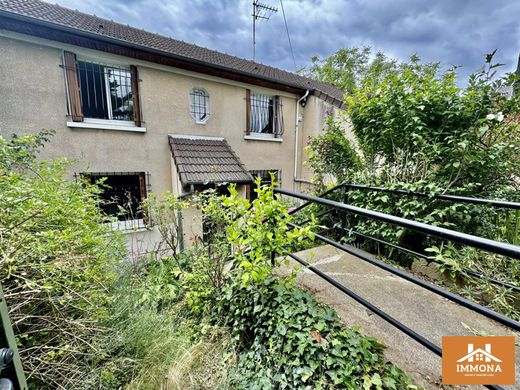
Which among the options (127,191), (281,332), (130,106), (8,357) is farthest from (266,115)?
(8,357)

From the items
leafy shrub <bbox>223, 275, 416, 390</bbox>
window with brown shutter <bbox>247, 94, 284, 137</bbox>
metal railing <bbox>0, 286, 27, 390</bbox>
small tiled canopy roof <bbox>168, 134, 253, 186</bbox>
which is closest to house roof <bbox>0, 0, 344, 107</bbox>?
window with brown shutter <bbox>247, 94, 284, 137</bbox>

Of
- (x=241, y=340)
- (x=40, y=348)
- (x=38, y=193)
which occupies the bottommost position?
(x=241, y=340)

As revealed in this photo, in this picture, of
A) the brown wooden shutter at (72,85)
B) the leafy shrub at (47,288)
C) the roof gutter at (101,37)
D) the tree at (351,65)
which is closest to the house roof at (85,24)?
the roof gutter at (101,37)

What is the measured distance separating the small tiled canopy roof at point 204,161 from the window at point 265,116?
163 centimetres

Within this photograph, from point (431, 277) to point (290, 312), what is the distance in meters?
2.20

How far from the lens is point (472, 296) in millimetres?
2260

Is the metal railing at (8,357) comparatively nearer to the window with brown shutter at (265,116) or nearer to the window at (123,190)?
the window at (123,190)

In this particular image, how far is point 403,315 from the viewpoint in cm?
189

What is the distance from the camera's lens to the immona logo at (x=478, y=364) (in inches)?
48.8

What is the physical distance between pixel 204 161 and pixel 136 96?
2335 mm

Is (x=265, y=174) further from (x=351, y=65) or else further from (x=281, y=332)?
(x=351, y=65)

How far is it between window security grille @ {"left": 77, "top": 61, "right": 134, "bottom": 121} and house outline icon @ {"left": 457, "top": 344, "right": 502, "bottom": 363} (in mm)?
7020

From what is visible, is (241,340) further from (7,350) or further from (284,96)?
(284,96)

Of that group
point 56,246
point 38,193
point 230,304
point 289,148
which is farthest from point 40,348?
point 289,148
